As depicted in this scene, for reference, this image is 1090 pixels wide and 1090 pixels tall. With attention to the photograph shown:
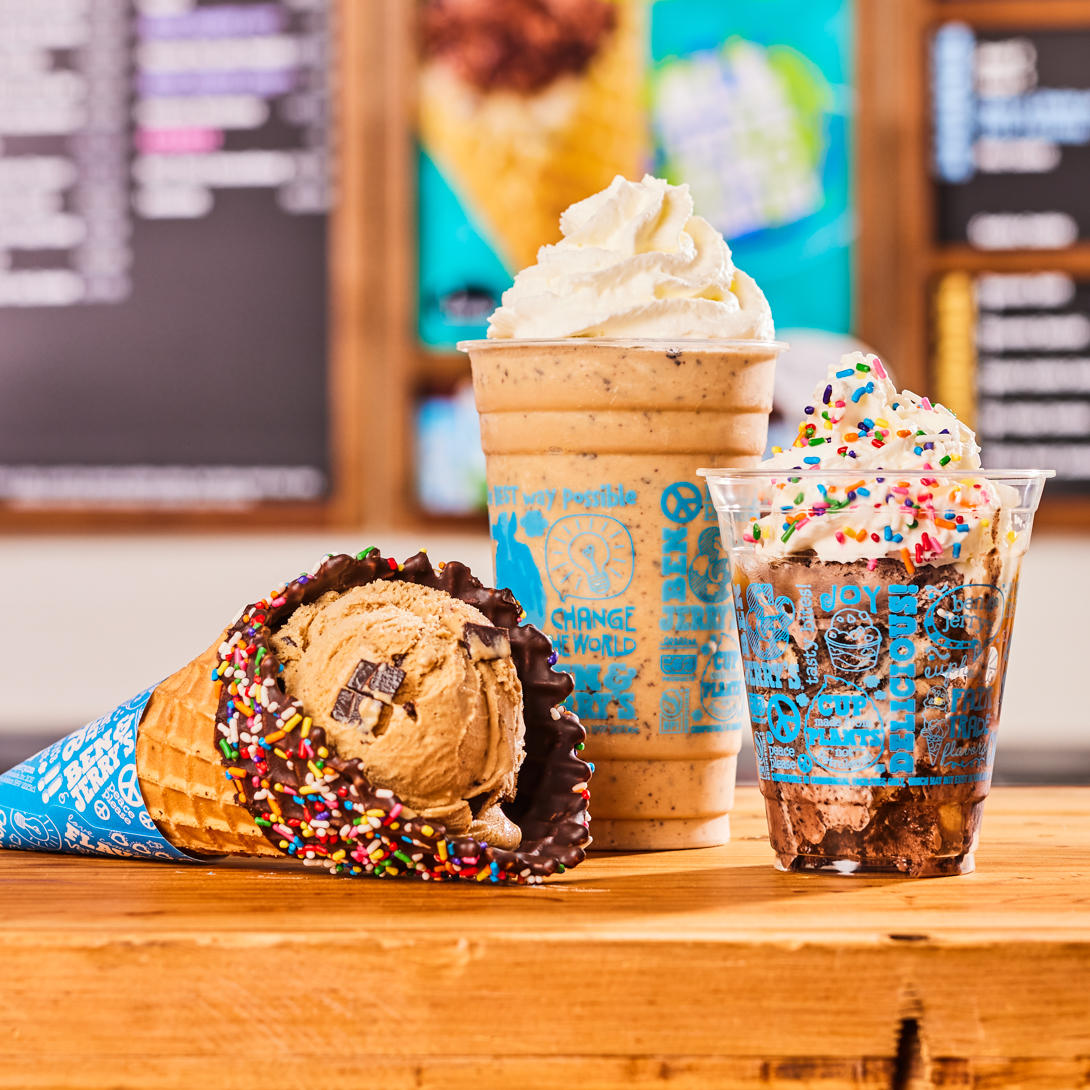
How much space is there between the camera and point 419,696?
0.98 meters

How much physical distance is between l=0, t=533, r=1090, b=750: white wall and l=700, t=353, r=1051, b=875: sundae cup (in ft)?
6.68

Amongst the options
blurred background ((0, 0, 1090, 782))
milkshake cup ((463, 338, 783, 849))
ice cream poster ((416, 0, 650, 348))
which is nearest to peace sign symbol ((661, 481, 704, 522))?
milkshake cup ((463, 338, 783, 849))

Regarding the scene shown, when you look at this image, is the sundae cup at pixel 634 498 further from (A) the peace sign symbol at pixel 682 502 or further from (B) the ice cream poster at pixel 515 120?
(B) the ice cream poster at pixel 515 120

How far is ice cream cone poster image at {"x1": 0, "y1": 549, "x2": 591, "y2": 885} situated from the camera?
969 mm

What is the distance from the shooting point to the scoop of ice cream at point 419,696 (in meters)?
0.97

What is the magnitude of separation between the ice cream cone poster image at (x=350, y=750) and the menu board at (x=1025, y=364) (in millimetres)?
2267

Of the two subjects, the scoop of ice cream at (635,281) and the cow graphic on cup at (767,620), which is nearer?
the cow graphic on cup at (767,620)

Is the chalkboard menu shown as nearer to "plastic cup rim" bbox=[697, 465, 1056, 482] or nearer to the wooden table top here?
"plastic cup rim" bbox=[697, 465, 1056, 482]

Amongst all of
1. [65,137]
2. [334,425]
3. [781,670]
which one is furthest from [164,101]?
[781,670]

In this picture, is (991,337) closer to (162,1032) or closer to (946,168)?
(946,168)

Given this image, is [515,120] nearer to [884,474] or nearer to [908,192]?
[908,192]

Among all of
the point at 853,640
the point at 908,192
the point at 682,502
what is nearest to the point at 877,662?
the point at 853,640

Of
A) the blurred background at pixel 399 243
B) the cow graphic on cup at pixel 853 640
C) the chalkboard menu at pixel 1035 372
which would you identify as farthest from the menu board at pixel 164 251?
the cow graphic on cup at pixel 853 640

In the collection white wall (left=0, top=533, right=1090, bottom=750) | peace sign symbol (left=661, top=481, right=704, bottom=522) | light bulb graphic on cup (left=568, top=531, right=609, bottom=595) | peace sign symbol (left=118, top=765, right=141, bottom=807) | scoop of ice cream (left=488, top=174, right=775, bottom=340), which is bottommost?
white wall (left=0, top=533, right=1090, bottom=750)
